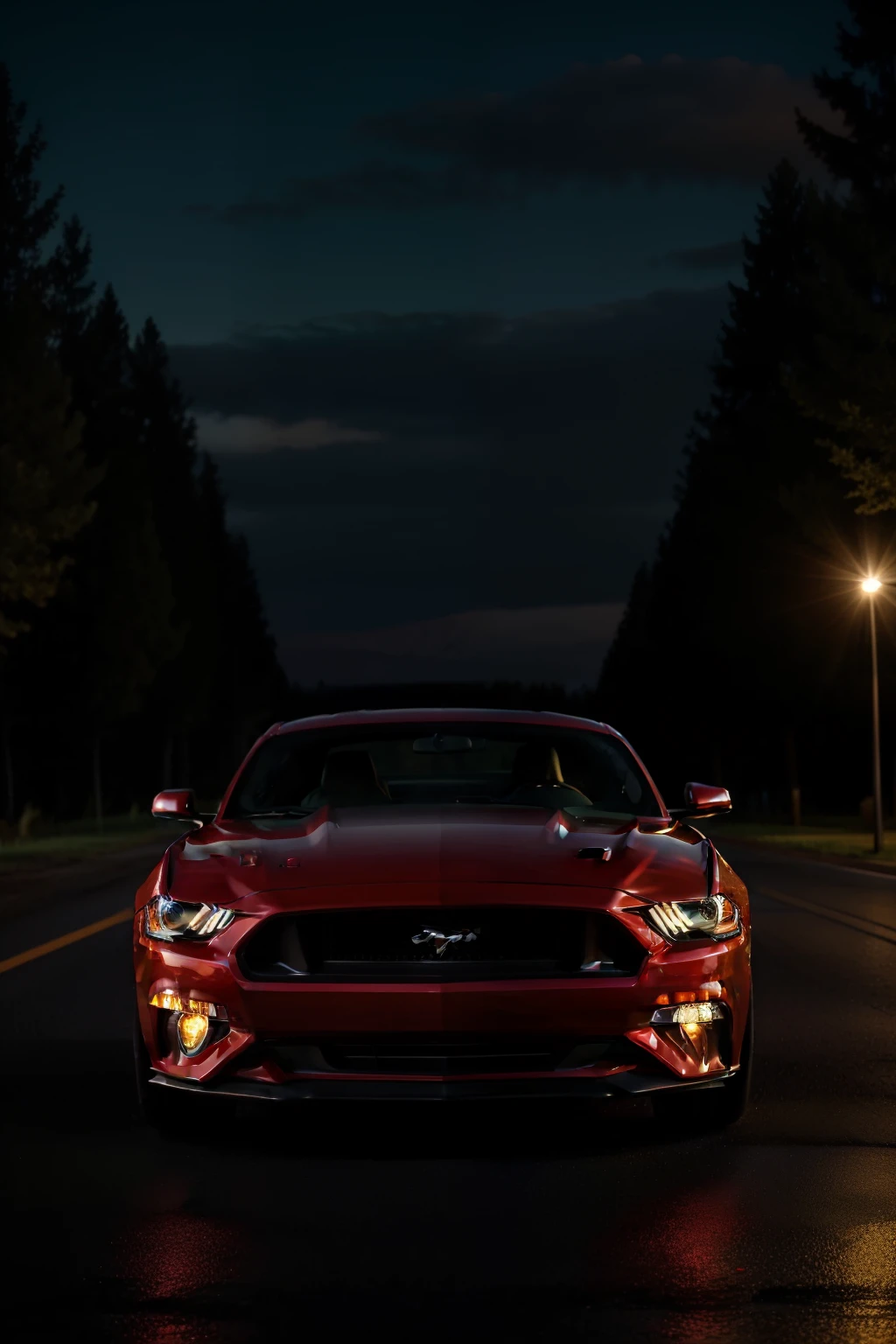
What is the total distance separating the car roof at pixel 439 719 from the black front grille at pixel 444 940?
2.19m

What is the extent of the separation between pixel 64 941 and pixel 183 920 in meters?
8.85

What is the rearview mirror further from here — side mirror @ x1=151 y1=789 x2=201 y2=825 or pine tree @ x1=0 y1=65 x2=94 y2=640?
pine tree @ x1=0 y1=65 x2=94 y2=640

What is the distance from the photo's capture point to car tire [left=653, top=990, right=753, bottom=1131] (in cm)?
726

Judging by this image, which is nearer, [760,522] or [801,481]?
[801,481]

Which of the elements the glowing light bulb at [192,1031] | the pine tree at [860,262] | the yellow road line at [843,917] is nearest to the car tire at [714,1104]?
the glowing light bulb at [192,1031]

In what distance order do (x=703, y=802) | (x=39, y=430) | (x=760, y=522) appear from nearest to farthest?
(x=703, y=802)
(x=39, y=430)
(x=760, y=522)

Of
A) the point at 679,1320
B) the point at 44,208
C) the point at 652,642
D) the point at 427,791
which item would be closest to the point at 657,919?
the point at 679,1320

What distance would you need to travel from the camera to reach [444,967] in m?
6.71

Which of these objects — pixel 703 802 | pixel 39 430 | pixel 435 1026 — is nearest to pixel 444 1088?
pixel 435 1026

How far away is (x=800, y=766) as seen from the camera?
115312 millimetres

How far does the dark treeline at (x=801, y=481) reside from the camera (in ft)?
119

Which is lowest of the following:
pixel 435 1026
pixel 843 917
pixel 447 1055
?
pixel 843 917

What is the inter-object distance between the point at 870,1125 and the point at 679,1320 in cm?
277

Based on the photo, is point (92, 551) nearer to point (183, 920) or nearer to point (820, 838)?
point (820, 838)
